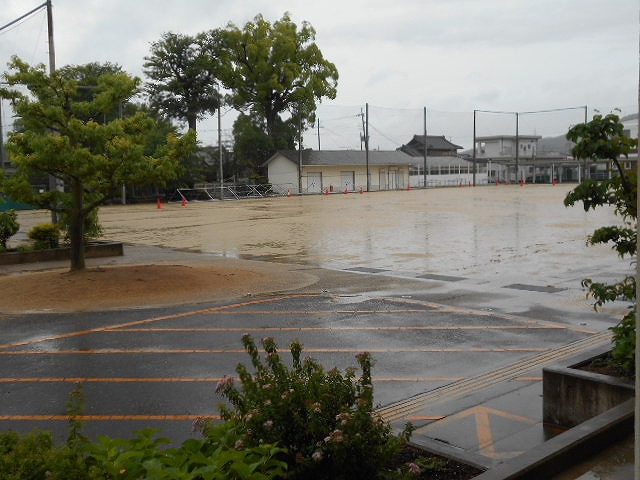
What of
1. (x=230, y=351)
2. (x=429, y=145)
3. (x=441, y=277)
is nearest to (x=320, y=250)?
(x=441, y=277)

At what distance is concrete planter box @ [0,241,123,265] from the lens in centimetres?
1969

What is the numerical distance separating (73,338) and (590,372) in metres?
7.19

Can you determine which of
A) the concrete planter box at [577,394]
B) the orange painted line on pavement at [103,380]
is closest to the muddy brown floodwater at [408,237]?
the concrete planter box at [577,394]

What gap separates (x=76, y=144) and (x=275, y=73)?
212ft

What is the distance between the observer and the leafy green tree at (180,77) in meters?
71.4

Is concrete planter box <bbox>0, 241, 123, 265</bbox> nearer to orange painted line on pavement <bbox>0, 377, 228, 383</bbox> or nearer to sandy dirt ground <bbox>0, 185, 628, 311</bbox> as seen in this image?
sandy dirt ground <bbox>0, 185, 628, 311</bbox>

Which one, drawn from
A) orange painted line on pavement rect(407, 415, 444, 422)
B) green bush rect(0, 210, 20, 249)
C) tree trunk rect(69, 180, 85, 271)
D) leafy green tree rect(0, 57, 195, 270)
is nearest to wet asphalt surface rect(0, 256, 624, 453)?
orange painted line on pavement rect(407, 415, 444, 422)

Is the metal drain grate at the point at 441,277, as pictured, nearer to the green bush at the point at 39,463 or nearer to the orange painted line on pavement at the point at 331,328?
the orange painted line on pavement at the point at 331,328

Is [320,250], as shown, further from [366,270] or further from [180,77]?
[180,77]

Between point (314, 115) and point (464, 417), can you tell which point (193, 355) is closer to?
point (464, 417)

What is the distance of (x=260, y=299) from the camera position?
1292cm

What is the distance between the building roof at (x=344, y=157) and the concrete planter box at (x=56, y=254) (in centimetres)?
5362

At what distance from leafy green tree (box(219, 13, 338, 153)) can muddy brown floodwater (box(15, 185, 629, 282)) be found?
39521 mm

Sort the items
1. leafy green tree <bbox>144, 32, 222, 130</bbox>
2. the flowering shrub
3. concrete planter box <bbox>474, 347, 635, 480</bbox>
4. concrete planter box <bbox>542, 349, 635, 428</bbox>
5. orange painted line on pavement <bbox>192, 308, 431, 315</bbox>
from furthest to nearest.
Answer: leafy green tree <bbox>144, 32, 222, 130</bbox> → orange painted line on pavement <bbox>192, 308, 431, 315</bbox> → concrete planter box <bbox>542, 349, 635, 428</bbox> → concrete planter box <bbox>474, 347, 635, 480</bbox> → the flowering shrub
